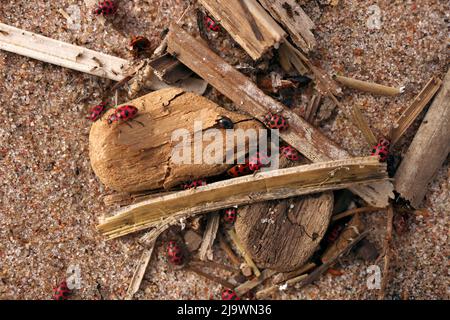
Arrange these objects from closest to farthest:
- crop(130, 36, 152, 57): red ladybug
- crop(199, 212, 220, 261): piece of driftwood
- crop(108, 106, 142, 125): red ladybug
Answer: crop(108, 106, 142, 125): red ladybug
crop(130, 36, 152, 57): red ladybug
crop(199, 212, 220, 261): piece of driftwood

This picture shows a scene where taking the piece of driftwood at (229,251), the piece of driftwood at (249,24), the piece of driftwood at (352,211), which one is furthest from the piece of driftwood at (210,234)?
the piece of driftwood at (249,24)

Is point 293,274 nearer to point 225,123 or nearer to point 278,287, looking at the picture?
point 278,287

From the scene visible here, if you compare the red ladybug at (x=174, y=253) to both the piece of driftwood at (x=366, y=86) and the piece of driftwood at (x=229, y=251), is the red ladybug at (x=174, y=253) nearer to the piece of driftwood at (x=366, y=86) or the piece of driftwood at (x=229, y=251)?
the piece of driftwood at (x=229, y=251)

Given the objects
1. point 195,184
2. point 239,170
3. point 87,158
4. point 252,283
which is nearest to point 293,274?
point 252,283

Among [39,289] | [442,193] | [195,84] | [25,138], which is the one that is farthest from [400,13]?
[39,289]

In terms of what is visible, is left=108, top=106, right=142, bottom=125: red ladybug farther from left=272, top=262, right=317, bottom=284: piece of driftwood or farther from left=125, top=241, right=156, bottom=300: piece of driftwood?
left=272, top=262, right=317, bottom=284: piece of driftwood

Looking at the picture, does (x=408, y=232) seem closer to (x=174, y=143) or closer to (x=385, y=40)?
(x=385, y=40)

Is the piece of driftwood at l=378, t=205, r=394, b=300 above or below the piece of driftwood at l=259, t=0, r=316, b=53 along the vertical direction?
below

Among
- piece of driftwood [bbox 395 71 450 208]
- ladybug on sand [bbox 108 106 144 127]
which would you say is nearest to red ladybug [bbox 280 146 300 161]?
piece of driftwood [bbox 395 71 450 208]
